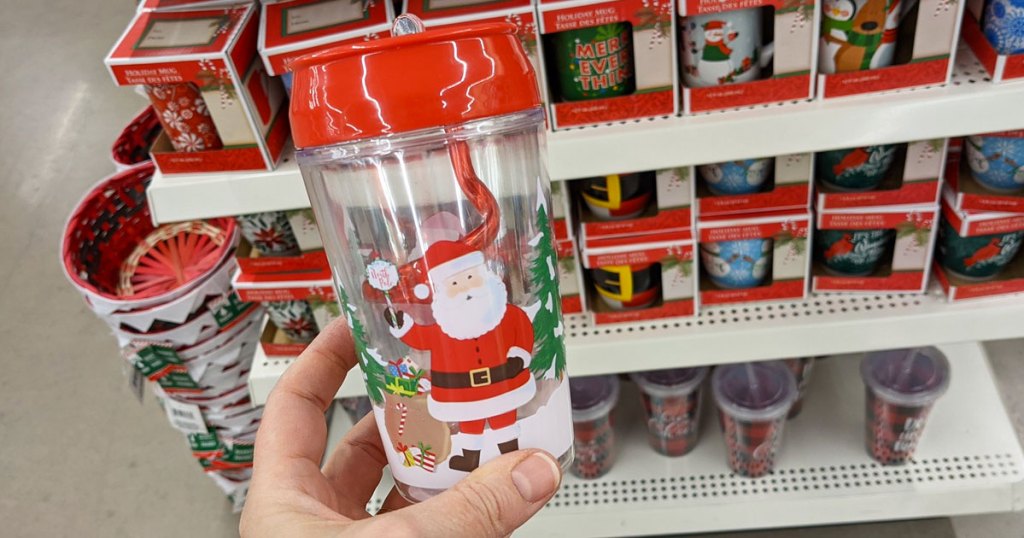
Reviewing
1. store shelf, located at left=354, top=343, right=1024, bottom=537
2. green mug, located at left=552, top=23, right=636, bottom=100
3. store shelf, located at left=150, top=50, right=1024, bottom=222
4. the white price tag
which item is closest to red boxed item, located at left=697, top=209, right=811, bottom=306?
store shelf, located at left=150, top=50, right=1024, bottom=222

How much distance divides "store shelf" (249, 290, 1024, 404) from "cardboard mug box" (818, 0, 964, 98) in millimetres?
436

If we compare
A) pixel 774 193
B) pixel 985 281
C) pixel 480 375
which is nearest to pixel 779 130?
pixel 774 193

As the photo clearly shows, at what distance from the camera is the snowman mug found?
1136mm

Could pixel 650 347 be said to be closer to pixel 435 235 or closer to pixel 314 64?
pixel 435 235

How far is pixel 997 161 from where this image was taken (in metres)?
1.31

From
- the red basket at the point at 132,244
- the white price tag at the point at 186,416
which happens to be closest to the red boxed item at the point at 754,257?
the red basket at the point at 132,244

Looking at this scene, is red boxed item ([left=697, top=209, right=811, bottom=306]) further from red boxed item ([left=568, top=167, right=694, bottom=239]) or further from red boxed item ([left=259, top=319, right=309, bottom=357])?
red boxed item ([left=259, top=319, right=309, bottom=357])

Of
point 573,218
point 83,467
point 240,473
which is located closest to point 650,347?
point 573,218

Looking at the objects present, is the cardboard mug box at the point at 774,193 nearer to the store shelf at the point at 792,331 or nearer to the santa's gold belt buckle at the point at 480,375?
the store shelf at the point at 792,331

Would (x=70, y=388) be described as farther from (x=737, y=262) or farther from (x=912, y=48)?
(x=912, y=48)

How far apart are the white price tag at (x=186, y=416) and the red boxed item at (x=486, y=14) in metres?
1.11

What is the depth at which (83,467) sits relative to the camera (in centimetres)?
228


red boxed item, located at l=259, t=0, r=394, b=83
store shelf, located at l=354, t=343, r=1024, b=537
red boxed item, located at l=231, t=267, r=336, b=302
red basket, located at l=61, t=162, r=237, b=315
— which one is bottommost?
store shelf, located at l=354, t=343, r=1024, b=537

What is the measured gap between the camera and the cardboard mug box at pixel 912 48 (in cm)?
113
